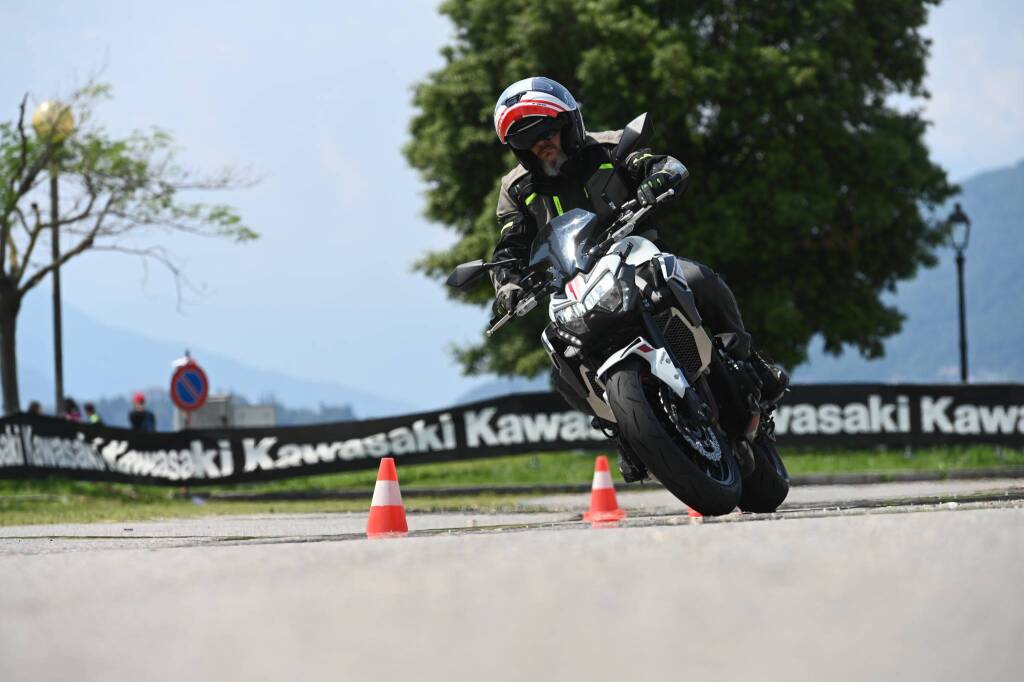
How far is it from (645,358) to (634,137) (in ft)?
3.93

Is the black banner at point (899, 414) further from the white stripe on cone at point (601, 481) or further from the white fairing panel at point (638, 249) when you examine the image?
the white fairing panel at point (638, 249)

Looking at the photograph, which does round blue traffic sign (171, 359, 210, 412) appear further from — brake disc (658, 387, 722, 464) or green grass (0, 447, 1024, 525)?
brake disc (658, 387, 722, 464)

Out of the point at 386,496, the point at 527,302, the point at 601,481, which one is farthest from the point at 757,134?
the point at 527,302

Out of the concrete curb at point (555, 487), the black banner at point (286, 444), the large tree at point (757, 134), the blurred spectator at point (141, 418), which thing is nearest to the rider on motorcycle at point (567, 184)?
the concrete curb at point (555, 487)

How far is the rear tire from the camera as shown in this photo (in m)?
7.77

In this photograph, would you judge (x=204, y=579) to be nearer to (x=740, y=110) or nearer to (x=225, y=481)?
(x=225, y=481)

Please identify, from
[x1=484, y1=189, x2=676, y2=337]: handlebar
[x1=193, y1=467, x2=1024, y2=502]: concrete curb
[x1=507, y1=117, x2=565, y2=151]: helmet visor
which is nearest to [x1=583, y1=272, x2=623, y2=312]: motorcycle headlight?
[x1=484, y1=189, x2=676, y2=337]: handlebar

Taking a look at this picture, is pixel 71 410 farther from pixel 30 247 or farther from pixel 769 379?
pixel 769 379

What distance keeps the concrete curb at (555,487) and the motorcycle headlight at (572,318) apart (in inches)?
445

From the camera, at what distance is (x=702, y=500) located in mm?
6645

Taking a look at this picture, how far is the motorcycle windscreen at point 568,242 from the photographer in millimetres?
7320

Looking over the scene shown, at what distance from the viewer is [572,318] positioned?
711cm

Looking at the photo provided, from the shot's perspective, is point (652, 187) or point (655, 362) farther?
point (652, 187)

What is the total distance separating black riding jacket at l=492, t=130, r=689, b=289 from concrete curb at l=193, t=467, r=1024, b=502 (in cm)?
1087
